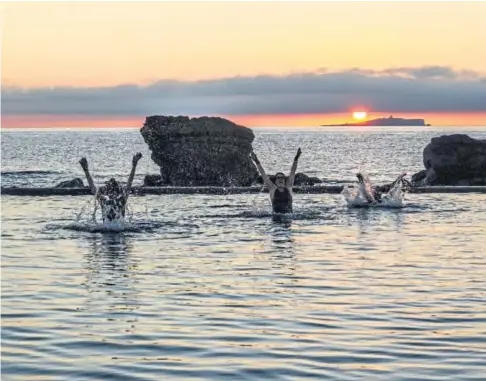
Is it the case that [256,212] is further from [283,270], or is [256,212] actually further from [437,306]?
[437,306]

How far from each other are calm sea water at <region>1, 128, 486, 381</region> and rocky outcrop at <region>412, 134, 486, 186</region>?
2009 cm

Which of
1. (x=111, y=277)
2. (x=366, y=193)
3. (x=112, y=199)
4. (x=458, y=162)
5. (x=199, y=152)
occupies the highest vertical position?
(x=199, y=152)

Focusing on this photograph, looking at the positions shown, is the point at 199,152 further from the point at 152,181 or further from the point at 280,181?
the point at 280,181

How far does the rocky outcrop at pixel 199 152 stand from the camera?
48031 mm

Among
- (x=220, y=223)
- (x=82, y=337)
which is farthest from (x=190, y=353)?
(x=220, y=223)

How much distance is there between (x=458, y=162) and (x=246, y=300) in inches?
1304

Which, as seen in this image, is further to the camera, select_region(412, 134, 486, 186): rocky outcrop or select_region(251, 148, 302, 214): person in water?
select_region(412, 134, 486, 186): rocky outcrop

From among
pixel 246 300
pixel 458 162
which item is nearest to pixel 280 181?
pixel 246 300

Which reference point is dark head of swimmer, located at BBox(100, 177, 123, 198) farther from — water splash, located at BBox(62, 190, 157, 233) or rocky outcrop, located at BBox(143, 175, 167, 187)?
rocky outcrop, located at BBox(143, 175, 167, 187)

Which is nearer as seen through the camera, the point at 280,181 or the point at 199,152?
the point at 280,181

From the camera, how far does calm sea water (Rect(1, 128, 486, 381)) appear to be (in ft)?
32.6

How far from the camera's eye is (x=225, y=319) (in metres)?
12.2

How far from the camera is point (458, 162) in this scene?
45094 millimetres

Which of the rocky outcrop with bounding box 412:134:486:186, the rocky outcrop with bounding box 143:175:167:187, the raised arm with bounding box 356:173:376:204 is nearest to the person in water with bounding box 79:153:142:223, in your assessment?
the raised arm with bounding box 356:173:376:204
